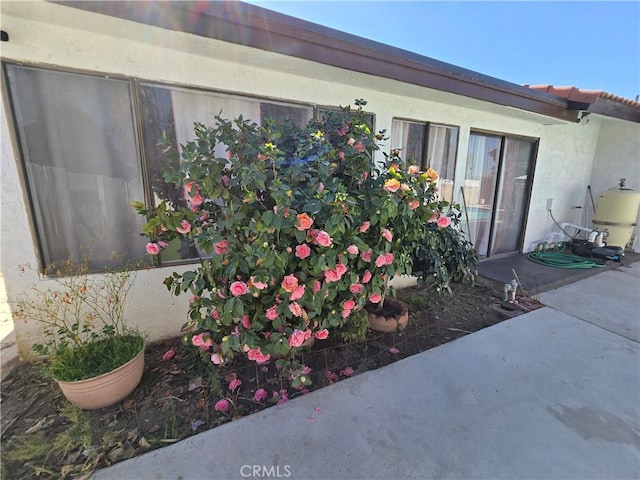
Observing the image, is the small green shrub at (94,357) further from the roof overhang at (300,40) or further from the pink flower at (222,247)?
the roof overhang at (300,40)

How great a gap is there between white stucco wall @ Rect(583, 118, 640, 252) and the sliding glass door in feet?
8.00

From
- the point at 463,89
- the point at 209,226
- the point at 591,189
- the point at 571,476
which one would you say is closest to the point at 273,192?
the point at 209,226

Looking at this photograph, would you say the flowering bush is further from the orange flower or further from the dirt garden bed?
the dirt garden bed

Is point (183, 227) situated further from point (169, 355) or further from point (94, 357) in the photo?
point (169, 355)

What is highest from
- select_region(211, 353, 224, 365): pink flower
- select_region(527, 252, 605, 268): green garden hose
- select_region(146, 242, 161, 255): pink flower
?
select_region(146, 242, 161, 255): pink flower

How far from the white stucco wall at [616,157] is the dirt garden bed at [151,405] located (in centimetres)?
627

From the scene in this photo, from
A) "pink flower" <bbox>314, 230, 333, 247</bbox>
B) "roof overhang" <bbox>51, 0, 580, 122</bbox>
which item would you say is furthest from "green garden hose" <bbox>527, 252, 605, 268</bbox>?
"pink flower" <bbox>314, 230, 333, 247</bbox>

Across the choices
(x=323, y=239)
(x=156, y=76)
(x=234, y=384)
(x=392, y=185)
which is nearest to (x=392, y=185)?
(x=392, y=185)

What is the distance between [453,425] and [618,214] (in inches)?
261

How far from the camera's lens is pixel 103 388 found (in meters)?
1.96

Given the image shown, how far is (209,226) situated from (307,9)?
8.20 feet

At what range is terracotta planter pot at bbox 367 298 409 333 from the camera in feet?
9.64

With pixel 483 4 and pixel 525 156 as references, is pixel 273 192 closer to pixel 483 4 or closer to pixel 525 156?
pixel 483 4

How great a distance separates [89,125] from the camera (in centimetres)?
232
